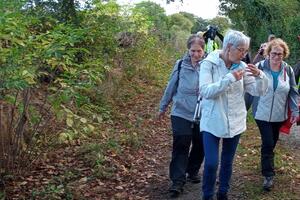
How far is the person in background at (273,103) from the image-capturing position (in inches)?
229

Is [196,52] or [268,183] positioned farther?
[268,183]

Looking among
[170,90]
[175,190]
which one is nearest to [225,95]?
[170,90]

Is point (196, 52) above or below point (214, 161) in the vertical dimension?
above

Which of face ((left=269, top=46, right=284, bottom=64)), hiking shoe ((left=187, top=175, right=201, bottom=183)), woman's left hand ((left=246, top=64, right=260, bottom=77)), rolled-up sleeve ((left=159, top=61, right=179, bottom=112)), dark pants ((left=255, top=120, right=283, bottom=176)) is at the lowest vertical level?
hiking shoe ((left=187, top=175, right=201, bottom=183))

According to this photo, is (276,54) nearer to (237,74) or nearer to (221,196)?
(237,74)

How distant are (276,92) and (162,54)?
1270 cm

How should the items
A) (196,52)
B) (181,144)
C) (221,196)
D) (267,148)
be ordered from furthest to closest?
(267,148) → (181,144) → (196,52) → (221,196)

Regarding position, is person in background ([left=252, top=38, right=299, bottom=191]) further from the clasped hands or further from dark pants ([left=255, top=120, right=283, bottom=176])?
the clasped hands

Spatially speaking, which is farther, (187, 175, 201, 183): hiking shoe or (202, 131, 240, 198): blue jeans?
(187, 175, 201, 183): hiking shoe

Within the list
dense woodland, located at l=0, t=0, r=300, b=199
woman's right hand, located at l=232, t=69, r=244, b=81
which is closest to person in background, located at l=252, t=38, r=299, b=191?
woman's right hand, located at l=232, t=69, r=244, b=81

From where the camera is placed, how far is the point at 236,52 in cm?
477

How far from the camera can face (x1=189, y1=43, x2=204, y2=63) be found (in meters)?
5.52

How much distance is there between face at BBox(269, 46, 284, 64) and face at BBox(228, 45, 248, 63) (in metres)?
1.13

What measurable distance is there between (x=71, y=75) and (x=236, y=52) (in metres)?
2.10
